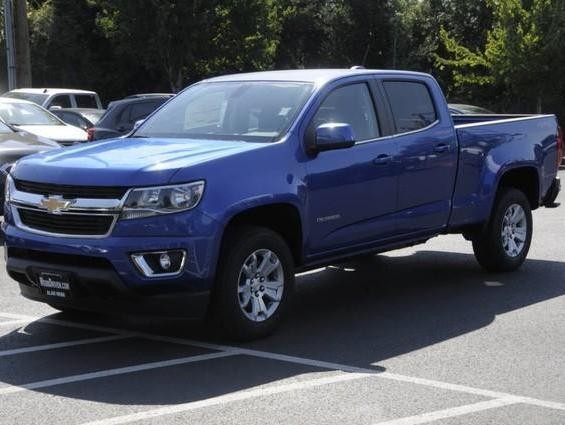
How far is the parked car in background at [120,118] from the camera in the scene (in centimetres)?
1645

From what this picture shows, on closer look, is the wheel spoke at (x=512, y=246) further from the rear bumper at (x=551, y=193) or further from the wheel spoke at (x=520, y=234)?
the rear bumper at (x=551, y=193)

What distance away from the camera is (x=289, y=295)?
6.74 metres

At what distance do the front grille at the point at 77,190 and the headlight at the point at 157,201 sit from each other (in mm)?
92

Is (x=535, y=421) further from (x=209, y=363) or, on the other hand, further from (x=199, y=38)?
(x=199, y=38)

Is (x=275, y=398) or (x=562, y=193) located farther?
(x=562, y=193)

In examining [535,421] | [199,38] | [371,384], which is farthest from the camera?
[199,38]

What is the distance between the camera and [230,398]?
5.32 meters

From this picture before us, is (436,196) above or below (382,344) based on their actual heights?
above

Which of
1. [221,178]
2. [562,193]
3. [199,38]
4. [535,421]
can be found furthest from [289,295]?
[199,38]

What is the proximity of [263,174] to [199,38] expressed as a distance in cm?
2793

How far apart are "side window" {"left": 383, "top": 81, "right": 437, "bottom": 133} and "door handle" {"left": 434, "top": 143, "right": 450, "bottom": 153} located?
0.70 ft

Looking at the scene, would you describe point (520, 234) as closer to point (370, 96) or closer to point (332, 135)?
point (370, 96)

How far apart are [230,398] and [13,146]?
701 centimetres

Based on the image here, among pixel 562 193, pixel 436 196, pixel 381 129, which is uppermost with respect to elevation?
pixel 381 129
